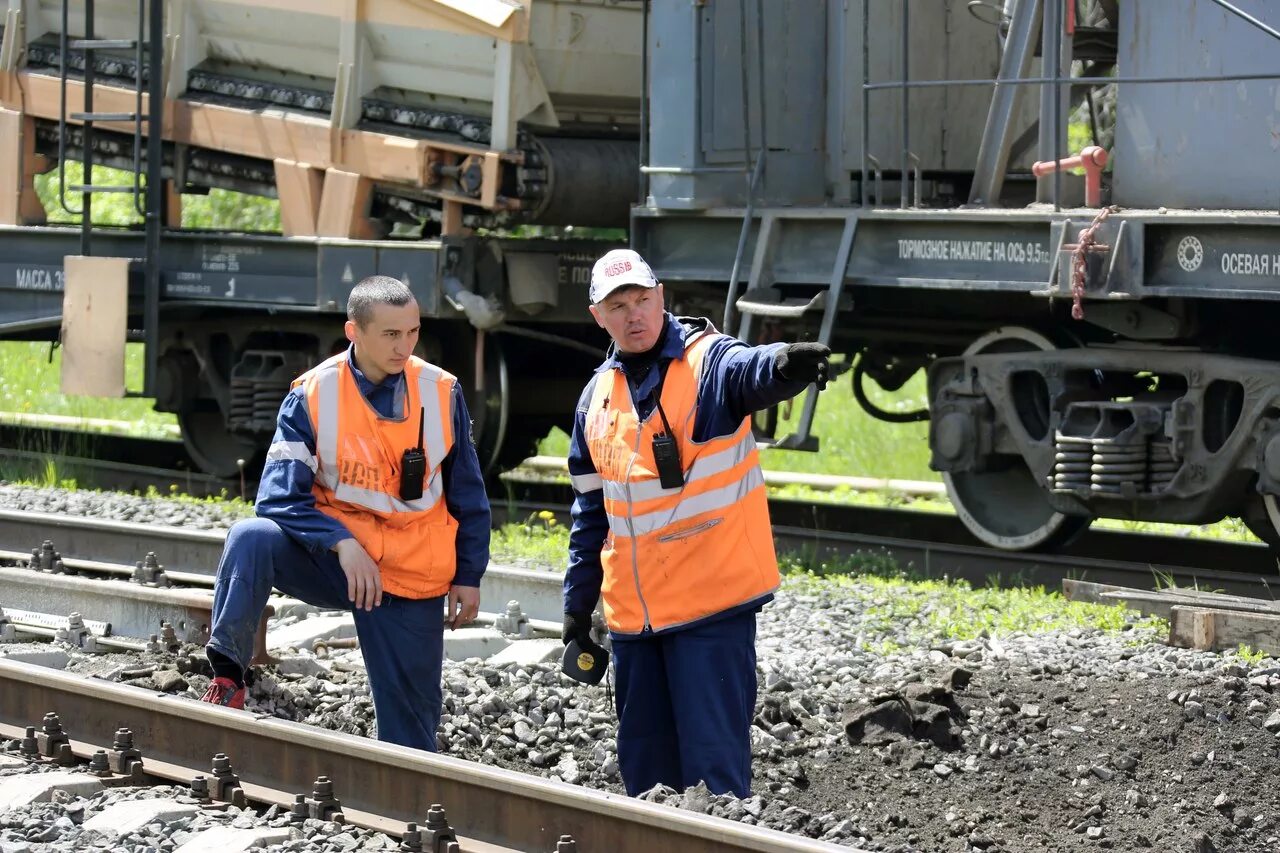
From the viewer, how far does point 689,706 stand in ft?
15.9

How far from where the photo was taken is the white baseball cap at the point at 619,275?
468cm

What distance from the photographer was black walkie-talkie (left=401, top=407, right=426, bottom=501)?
5211 mm

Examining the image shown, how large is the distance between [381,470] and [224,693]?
0.83 metres

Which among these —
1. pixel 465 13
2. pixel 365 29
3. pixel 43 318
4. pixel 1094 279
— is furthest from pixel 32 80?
pixel 1094 279

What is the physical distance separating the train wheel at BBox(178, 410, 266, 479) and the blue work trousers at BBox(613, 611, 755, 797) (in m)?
7.74

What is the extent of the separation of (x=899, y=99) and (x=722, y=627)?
5.92m

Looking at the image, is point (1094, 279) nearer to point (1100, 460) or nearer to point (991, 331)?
point (1100, 460)

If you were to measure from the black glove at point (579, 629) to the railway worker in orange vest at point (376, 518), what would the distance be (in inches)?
14.5

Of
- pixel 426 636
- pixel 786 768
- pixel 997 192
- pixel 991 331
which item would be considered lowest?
pixel 786 768

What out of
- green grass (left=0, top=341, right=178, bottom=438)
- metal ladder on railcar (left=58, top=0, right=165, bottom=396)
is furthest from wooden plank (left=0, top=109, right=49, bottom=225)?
green grass (left=0, top=341, right=178, bottom=438)

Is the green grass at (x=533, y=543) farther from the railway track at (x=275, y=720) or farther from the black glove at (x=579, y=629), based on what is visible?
the black glove at (x=579, y=629)

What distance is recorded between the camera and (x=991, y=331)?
9836mm

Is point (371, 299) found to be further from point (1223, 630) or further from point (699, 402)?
point (1223, 630)

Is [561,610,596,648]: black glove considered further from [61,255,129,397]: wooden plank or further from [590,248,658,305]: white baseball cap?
[61,255,129,397]: wooden plank
